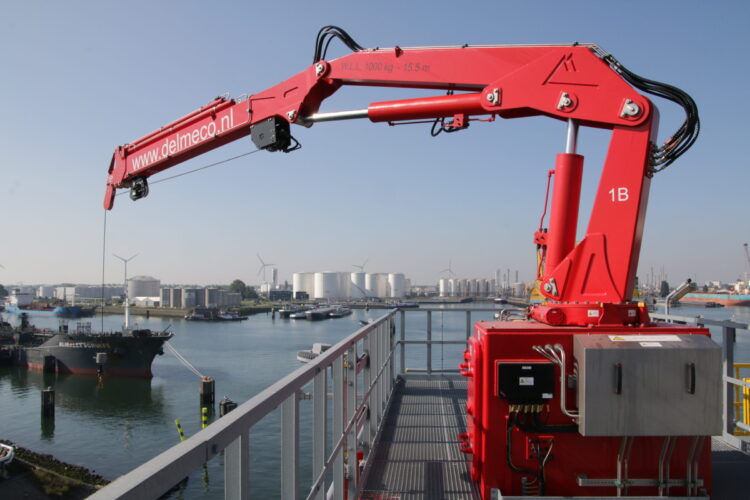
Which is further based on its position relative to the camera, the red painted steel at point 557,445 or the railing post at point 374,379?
the railing post at point 374,379

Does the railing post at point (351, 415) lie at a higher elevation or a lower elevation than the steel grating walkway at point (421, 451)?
higher

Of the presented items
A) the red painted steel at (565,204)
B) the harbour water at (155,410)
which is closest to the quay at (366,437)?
the red painted steel at (565,204)

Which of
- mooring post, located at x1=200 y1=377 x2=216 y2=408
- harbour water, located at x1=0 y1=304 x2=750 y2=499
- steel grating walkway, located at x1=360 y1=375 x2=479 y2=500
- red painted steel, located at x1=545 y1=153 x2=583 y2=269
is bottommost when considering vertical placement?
harbour water, located at x1=0 y1=304 x2=750 y2=499

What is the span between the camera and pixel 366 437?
530 cm

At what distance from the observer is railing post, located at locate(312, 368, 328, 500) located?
2822mm

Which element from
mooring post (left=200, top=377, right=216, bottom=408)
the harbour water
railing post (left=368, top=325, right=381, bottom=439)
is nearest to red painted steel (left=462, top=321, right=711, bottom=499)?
railing post (left=368, top=325, right=381, bottom=439)

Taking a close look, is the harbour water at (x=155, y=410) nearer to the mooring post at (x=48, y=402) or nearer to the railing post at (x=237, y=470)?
the mooring post at (x=48, y=402)

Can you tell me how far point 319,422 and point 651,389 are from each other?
2.06 metres

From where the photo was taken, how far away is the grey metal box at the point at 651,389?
336 cm

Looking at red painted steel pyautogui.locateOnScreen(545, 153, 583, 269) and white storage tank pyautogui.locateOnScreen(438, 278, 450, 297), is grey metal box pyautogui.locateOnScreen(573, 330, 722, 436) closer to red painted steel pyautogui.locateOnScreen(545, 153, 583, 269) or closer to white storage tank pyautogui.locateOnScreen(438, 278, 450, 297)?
red painted steel pyautogui.locateOnScreen(545, 153, 583, 269)

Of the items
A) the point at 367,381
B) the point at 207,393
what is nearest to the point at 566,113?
the point at 367,381

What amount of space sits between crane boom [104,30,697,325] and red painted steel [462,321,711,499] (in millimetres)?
317

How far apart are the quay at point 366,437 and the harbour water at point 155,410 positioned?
2.52 meters

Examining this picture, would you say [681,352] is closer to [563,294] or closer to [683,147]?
[563,294]
